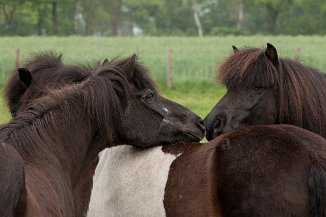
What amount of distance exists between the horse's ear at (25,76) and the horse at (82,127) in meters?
0.77

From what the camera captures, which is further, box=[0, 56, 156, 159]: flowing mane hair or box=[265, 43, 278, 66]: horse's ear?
box=[265, 43, 278, 66]: horse's ear

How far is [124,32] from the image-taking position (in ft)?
292

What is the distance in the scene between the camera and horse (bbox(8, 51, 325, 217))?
13.3ft

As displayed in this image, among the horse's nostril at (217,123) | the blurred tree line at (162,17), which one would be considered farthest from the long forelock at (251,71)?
the blurred tree line at (162,17)

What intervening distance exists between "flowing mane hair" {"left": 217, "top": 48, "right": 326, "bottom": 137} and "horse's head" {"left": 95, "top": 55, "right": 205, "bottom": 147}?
1.66 feet

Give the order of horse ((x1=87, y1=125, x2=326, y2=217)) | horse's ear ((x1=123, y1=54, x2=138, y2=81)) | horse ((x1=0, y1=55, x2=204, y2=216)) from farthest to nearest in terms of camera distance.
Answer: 1. horse's ear ((x1=123, y1=54, x2=138, y2=81))
2. horse ((x1=87, y1=125, x2=326, y2=217))
3. horse ((x1=0, y1=55, x2=204, y2=216))

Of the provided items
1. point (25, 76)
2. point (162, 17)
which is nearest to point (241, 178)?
point (25, 76)

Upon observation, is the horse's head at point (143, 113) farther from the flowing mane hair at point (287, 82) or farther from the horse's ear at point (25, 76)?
the horse's ear at point (25, 76)

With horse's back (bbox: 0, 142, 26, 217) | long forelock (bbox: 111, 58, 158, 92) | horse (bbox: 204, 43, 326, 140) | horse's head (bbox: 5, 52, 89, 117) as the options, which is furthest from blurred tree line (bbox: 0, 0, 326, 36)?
horse's back (bbox: 0, 142, 26, 217)

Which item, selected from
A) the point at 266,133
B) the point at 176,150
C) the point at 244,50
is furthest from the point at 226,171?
the point at 244,50

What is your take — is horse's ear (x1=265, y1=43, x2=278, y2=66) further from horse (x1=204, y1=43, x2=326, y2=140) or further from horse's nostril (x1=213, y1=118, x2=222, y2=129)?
horse's nostril (x1=213, y1=118, x2=222, y2=129)

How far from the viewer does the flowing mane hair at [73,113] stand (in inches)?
157

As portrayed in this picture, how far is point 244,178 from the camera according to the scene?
4.15 meters

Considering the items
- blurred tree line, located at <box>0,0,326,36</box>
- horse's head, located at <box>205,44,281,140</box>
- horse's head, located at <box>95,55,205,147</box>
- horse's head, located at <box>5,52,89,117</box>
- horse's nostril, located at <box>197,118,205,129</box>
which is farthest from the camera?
blurred tree line, located at <box>0,0,326,36</box>
